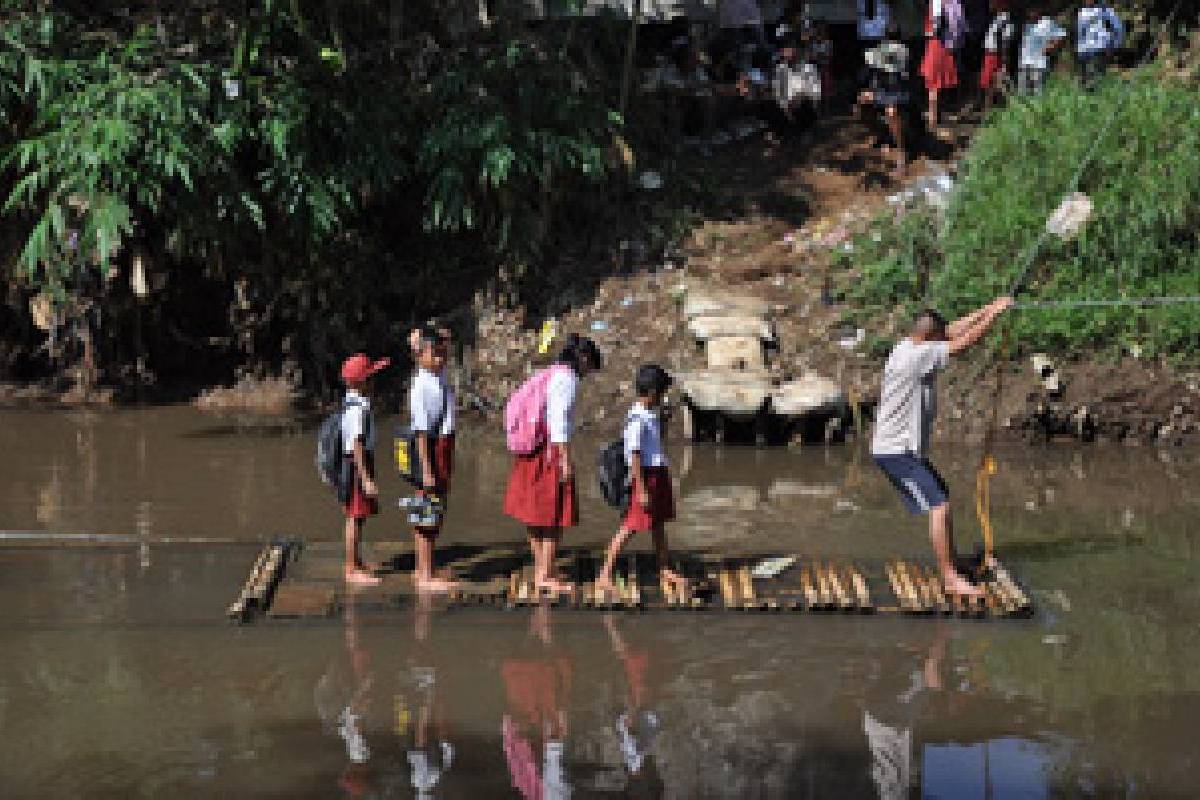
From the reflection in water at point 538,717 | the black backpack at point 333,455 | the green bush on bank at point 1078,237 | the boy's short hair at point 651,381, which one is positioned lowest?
the reflection in water at point 538,717

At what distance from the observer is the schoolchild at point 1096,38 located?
1455cm

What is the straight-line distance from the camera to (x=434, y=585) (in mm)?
8297

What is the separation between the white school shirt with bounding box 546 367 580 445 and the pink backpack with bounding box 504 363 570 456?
13 centimetres

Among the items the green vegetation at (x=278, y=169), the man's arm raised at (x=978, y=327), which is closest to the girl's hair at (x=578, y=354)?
the man's arm raised at (x=978, y=327)

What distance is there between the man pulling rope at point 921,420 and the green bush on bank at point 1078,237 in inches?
184

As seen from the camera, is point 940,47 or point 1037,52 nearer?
point 1037,52

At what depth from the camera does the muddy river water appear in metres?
6.04

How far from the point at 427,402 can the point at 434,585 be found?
36.3 inches

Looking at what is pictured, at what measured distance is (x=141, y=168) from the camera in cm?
1268

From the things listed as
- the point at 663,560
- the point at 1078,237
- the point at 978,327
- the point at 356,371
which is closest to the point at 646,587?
the point at 663,560

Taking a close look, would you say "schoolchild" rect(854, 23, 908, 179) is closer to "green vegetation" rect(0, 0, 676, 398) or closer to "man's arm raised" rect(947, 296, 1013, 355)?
"green vegetation" rect(0, 0, 676, 398)

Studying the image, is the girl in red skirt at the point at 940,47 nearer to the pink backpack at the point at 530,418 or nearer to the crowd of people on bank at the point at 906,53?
the crowd of people on bank at the point at 906,53

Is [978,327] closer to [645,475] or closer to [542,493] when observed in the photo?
[645,475]

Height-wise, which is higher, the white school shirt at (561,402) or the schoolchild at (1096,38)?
the schoolchild at (1096,38)
